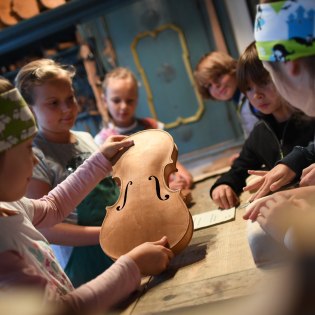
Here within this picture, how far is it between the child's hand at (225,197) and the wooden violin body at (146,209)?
227 millimetres

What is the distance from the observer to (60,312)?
243mm

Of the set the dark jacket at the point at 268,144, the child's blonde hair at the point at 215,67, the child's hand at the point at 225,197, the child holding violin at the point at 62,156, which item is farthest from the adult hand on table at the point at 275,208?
the child's blonde hair at the point at 215,67

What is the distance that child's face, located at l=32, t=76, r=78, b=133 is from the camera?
1381 millimetres

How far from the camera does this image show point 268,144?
1435 millimetres

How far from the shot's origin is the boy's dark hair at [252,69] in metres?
1.34

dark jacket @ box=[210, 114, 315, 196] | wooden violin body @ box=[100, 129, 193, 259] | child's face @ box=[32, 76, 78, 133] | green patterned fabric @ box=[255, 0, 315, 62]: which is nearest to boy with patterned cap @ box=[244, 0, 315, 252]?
green patterned fabric @ box=[255, 0, 315, 62]

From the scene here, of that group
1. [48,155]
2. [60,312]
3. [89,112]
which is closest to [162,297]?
[60,312]

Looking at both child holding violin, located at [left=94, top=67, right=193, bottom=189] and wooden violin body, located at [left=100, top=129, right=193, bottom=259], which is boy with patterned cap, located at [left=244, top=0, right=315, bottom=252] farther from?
child holding violin, located at [left=94, top=67, right=193, bottom=189]

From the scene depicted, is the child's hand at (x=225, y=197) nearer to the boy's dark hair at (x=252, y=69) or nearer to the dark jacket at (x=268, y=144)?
the dark jacket at (x=268, y=144)

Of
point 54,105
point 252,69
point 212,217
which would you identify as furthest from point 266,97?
point 54,105

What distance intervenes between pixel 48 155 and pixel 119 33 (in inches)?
93.4

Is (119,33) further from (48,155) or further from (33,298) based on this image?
(33,298)

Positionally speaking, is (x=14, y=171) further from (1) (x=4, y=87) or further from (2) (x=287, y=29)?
(2) (x=287, y=29)

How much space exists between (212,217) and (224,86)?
1.23 metres
